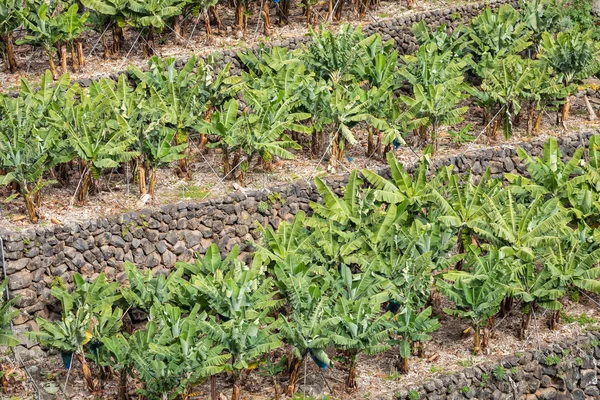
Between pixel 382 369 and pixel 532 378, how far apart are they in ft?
7.92

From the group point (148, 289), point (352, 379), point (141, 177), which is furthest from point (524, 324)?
point (141, 177)

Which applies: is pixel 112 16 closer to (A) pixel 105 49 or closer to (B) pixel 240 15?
(A) pixel 105 49

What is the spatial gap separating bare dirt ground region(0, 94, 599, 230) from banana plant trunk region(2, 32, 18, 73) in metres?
3.50

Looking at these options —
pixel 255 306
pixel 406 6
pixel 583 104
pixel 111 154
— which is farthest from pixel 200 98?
pixel 583 104

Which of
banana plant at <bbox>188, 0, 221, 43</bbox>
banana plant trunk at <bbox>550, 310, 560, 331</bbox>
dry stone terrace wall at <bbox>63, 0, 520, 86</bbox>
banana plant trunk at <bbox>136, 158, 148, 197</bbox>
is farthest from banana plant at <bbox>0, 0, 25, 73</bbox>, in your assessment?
banana plant trunk at <bbox>550, 310, 560, 331</bbox>

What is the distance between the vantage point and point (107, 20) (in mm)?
23953

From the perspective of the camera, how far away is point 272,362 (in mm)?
19094

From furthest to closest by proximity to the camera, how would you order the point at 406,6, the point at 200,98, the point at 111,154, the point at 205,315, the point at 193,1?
the point at 406,6 → the point at 193,1 → the point at 200,98 → the point at 111,154 → the point at 205,315

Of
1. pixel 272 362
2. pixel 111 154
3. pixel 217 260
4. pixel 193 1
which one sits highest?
pixel 193 1

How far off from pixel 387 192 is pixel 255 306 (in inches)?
143

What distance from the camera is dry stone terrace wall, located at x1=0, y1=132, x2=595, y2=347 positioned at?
19.4 metres

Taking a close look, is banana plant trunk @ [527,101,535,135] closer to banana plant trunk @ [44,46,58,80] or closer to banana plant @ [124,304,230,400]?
banana plant @ [124,304,230,400]

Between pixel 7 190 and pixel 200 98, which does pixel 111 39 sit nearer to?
pixel 200 98

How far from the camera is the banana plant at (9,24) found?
2261 centimetres
